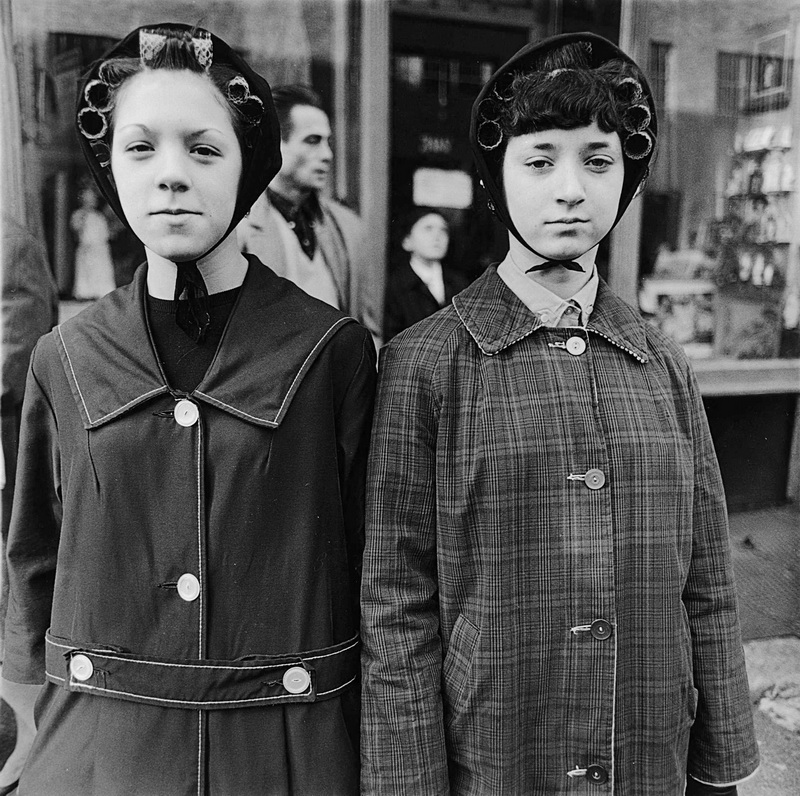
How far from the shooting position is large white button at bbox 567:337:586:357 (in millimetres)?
1733

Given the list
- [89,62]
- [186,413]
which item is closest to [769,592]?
[186,413]

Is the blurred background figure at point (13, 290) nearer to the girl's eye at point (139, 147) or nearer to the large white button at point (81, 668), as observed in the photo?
the large white button at point (81, 668)

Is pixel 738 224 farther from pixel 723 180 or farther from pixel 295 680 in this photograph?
pixel 295 680

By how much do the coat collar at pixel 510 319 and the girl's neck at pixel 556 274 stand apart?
0.07 m

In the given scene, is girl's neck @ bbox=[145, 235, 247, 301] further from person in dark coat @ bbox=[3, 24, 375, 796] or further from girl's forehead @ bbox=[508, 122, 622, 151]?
girl's forehead @ bbox=[508, 122, 622, 151]

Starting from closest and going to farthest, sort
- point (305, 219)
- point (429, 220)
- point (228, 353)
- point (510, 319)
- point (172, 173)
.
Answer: point (172, 173) < point (228, 353) < point (510, 319) < point (305, 219) < point (429, 220)

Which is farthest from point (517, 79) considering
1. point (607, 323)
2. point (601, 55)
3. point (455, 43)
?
point (455, 43)

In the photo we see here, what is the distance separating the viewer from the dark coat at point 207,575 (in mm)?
1600

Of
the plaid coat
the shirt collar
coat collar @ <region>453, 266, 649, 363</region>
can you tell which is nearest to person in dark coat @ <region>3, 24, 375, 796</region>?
the plaid coat

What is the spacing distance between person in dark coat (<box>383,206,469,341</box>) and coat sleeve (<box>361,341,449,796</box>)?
97 cm

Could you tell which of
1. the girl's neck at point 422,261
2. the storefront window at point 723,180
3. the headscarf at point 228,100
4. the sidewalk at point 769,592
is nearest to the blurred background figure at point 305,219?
the girl's neck at point 422,261

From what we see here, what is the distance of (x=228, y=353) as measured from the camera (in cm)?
165

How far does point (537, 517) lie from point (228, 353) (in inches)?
29.5

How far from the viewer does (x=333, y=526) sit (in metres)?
1.67
